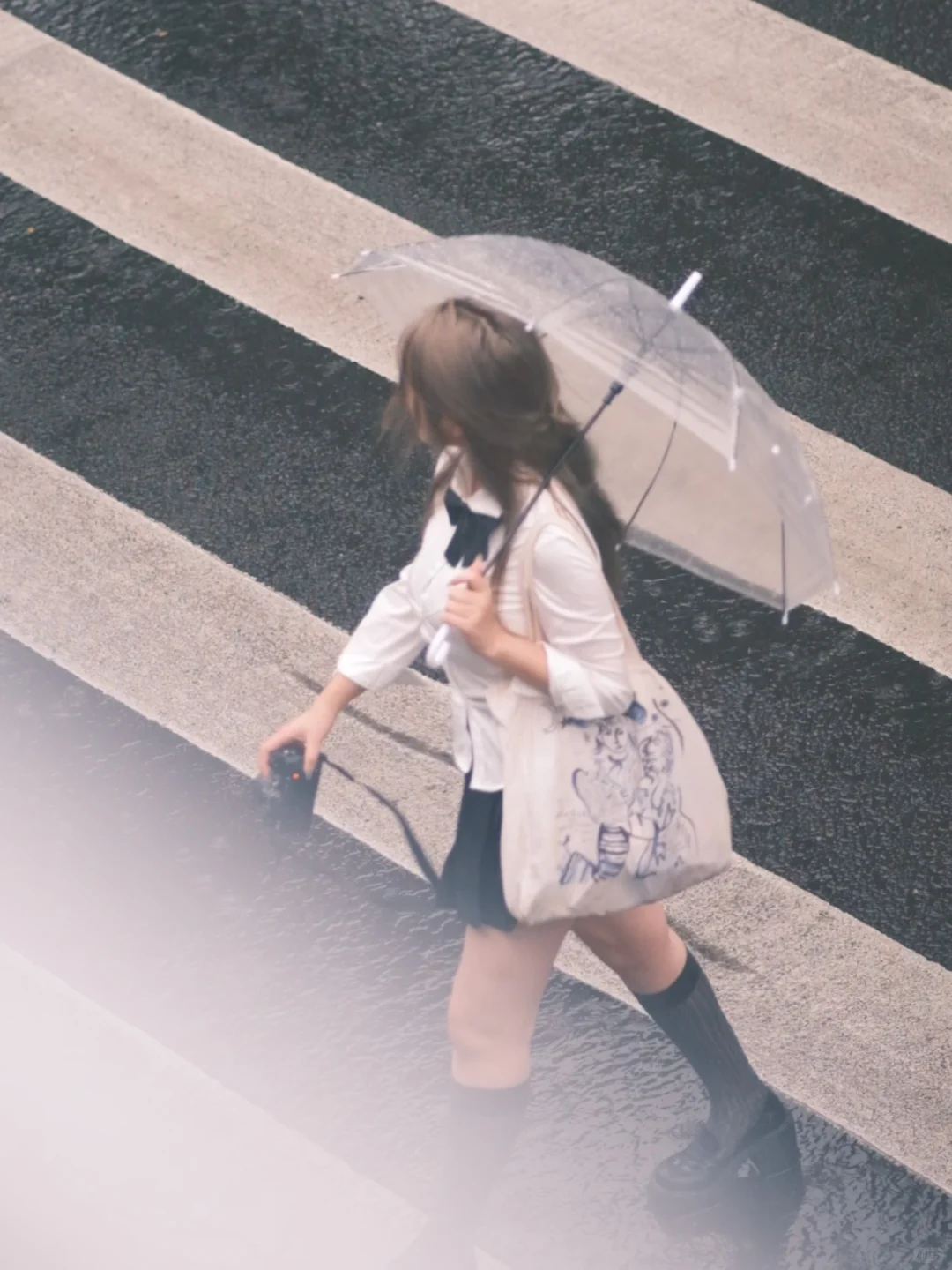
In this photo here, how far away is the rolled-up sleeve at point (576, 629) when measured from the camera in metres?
2.76

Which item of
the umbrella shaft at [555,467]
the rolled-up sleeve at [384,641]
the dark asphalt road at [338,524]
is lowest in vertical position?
the dark asphalt road at [338,524]

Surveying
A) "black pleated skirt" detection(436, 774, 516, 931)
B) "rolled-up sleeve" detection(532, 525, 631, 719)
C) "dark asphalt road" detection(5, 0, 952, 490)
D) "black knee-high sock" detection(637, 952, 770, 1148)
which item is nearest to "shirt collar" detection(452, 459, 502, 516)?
"rolled-up sleeve" detection(532, 525, 631, 719)

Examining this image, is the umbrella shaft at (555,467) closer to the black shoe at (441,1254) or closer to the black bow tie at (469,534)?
the black bow tie at (469,534)

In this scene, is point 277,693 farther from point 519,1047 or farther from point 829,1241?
point 829,1241

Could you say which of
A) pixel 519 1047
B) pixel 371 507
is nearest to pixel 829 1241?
pixel 519 1047

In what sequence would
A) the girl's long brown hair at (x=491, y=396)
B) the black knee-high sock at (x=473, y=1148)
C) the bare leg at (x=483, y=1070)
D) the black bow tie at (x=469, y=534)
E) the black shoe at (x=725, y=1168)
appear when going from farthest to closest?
1. the black shoe at (x=725, y=1168)
2. the black knee-high sock at (x=473, y=1148)
3. the bare leg at (x=483, y=1070)
4. the black bow tie at (x=469, y=534)
5. the girl's long brown hair at (x=491, y=396)

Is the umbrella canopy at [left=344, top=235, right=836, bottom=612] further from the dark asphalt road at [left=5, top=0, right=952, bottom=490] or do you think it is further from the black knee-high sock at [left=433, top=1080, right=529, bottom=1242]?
the dark asphalt road at [left=5, top=0, right=952, bottom=490]

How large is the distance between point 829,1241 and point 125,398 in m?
3.04

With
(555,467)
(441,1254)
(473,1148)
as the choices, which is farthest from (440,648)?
(441,1254)

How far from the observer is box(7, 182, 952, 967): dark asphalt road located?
4.27m

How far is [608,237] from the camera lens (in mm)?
→ 5586

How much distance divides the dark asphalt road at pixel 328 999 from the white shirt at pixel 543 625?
1.12 m

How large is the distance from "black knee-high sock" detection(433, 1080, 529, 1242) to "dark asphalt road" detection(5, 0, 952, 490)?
252 centimetres

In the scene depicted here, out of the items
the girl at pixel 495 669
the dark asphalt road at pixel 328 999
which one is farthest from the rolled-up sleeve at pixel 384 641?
the dark asphalt road at pixel 328 999
